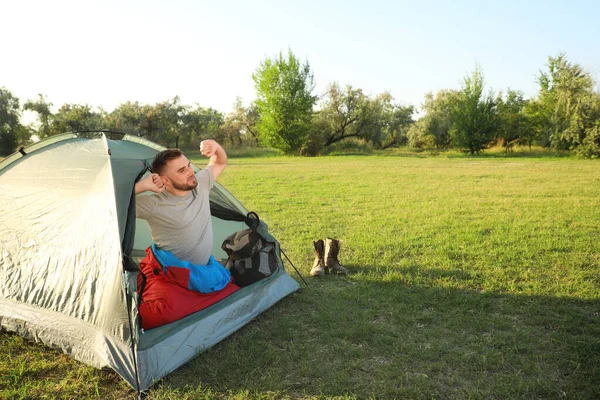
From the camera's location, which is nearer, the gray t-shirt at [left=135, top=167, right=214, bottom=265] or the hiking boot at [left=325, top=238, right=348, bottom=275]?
the gray t-shirt at [left=135, top=167, right=214, bottom=265]

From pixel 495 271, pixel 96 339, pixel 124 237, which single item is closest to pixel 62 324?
pixel 96 339

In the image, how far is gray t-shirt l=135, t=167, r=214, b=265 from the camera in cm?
365

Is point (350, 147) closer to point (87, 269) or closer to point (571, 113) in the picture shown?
point (571, 113)

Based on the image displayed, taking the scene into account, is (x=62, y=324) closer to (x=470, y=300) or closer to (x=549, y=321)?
(x=470, y=300)

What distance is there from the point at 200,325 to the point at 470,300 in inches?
107

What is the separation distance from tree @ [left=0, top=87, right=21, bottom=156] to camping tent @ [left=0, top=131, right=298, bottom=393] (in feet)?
110

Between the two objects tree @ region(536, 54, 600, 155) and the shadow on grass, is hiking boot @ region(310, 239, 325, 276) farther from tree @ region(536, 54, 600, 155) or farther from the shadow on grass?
tree @ region(536, 54, 600, 155)

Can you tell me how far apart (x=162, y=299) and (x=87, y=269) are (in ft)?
1.98

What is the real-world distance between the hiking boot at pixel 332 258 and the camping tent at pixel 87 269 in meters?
1.03

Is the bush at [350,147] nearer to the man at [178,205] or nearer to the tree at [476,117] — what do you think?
the tree at [476,117]

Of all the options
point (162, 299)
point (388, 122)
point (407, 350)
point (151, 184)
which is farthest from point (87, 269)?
point (388, 122)

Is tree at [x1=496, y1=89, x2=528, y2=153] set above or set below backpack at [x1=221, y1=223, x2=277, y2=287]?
above

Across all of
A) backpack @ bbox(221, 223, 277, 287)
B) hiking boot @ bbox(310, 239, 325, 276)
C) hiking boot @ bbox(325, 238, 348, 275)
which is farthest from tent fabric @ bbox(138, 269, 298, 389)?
hiking boot @ bbox(325, 238, 348, 275)

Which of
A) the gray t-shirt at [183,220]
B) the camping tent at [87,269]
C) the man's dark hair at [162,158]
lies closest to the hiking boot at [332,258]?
the camping tent at [87,269]
